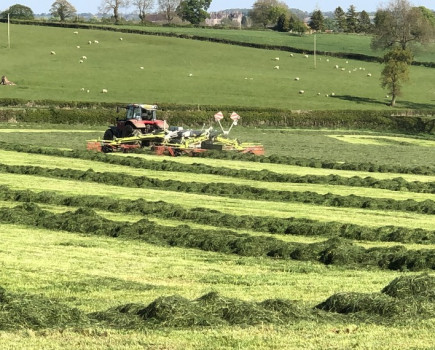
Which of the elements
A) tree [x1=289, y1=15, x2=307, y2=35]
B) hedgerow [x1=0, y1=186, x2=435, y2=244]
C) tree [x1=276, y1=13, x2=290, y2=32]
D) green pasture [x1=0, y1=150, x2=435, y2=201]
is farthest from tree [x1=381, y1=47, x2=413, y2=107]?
hedgerow [x1=0, y1=186, x2=435, y2=244]

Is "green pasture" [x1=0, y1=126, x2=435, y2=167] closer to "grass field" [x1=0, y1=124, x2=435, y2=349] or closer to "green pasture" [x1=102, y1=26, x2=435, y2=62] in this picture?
"grass field" [x1=0, y1=124, x2=435, y2=349]

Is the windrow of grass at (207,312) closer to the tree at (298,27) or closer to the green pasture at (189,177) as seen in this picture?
the green pasture at (189,177)

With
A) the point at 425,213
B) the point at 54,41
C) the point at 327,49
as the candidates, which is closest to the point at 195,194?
the point at 425,213

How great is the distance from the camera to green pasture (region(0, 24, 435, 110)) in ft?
328

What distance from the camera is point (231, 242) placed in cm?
2353

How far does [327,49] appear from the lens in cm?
14412

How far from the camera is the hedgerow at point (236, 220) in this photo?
26094mm

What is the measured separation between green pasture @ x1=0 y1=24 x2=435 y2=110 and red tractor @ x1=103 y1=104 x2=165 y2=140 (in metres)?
39.5

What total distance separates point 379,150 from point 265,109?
27.6m

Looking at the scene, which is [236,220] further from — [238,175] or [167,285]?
[238,175]

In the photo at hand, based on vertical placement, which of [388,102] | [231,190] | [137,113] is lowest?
[388,102]

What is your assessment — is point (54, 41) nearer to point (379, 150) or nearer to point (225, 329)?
point (379, 150)

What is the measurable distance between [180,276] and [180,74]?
97.2 meters

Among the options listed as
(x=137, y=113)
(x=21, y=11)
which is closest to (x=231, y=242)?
(x=137, y=113)
